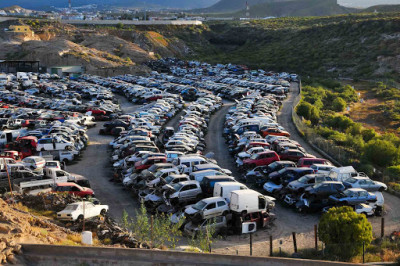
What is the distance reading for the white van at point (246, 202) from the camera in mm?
19234

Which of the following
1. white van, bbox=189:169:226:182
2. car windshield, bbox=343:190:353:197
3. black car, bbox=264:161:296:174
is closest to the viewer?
car windshield, bbox=343:190:353:197

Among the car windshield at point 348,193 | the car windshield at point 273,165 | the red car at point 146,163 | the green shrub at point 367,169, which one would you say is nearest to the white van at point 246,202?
the car windshield at point 348,193

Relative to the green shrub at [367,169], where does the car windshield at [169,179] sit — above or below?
above

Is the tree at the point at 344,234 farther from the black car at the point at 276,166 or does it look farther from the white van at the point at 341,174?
the black car at the point at 276,166

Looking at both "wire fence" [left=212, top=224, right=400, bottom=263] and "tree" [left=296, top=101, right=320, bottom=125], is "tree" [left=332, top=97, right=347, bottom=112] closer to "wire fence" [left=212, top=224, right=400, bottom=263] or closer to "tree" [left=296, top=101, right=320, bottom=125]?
"tree" [left=296, top=101, right=320, bottom=125]

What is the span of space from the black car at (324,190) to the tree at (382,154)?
8862mm

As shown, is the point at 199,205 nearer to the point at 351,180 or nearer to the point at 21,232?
the point at 21,232

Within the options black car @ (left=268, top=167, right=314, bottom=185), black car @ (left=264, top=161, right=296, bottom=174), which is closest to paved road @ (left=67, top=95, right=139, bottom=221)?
black car @ (left=268, top=167, right=314, bottom=185)

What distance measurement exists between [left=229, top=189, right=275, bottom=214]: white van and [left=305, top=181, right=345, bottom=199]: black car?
276 cm

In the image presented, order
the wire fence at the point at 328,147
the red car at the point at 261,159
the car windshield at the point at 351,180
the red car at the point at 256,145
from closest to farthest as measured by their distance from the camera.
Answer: the car windshield at the point at 351,180, the red car at the point at 261,159, the red car at the point at 256,145, the wire fence at the point at 328,147

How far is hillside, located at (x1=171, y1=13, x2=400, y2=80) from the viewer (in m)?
84.2

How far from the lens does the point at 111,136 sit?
37.4m

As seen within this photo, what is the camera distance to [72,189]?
2183 cm

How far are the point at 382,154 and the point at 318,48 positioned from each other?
2943 inches
